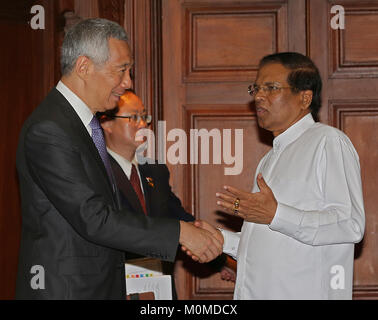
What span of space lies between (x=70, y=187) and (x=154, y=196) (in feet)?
3.66

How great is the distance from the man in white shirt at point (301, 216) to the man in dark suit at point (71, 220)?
0.37 m

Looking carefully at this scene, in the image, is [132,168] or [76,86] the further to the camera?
[132,168]

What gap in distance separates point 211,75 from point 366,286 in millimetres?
1629

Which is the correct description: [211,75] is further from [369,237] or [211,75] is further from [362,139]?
[369,237]

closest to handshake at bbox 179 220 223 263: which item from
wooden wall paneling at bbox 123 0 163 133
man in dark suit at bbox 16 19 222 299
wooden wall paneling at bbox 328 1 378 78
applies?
man in dark suit at bbox 16 19 222 299

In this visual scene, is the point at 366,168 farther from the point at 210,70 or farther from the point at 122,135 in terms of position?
the point at 122,135

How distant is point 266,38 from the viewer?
367cm

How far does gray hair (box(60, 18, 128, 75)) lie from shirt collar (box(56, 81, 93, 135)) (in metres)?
0.09

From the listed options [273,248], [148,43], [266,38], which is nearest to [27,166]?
[273,248]

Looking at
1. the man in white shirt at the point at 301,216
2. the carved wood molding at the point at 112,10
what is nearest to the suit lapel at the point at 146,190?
the man in white shirt at the point at 301,216

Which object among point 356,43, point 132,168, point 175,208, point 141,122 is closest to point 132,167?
point 132,168

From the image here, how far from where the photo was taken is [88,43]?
7.86ft

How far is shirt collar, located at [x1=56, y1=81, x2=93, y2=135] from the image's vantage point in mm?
2326

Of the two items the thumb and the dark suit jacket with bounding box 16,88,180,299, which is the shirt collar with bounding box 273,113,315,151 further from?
the dark suit jacket with bounding box 16,88,180,299
